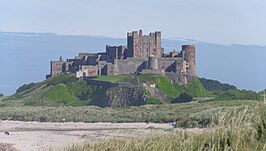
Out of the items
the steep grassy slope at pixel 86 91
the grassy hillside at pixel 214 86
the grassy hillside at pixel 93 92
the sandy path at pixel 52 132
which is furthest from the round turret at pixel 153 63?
the sandy path at pixel 52 132

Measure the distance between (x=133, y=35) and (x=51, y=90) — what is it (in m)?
10.7

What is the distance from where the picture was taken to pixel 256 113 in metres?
10.3

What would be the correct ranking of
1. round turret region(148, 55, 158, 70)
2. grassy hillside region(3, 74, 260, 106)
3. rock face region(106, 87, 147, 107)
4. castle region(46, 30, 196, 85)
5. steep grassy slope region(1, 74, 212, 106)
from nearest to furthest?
rock face region(106, 87, 147, 107)
grassy hillside region(3, 74, 260, 106)
steep grassy slope region(1, 74, 212, 106)
round turret region(148, 55, 158, 70)
castle region(46, 30, 196, 85)

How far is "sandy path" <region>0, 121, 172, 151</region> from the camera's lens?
28047 millimetres

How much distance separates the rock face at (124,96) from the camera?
184 ft

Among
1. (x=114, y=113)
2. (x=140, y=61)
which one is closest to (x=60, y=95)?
(x=140, y=61)

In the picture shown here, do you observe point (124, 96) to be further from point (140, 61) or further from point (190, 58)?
point (190, 58)

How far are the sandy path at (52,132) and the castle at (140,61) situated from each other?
21300 mm

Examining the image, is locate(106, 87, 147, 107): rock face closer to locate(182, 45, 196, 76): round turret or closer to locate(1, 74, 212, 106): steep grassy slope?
locate(1, 74, 212, 106): steep grassy slope

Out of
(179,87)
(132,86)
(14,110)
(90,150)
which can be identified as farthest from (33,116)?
(90,150)

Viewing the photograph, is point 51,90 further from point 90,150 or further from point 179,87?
point 90,150

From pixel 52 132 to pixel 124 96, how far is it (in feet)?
68.1

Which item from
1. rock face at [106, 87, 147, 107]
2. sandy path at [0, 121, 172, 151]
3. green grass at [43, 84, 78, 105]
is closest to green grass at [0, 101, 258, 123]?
sandy path at [0, 121, 172, 151]

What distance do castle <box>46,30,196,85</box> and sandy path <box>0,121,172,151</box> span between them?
2130cm
